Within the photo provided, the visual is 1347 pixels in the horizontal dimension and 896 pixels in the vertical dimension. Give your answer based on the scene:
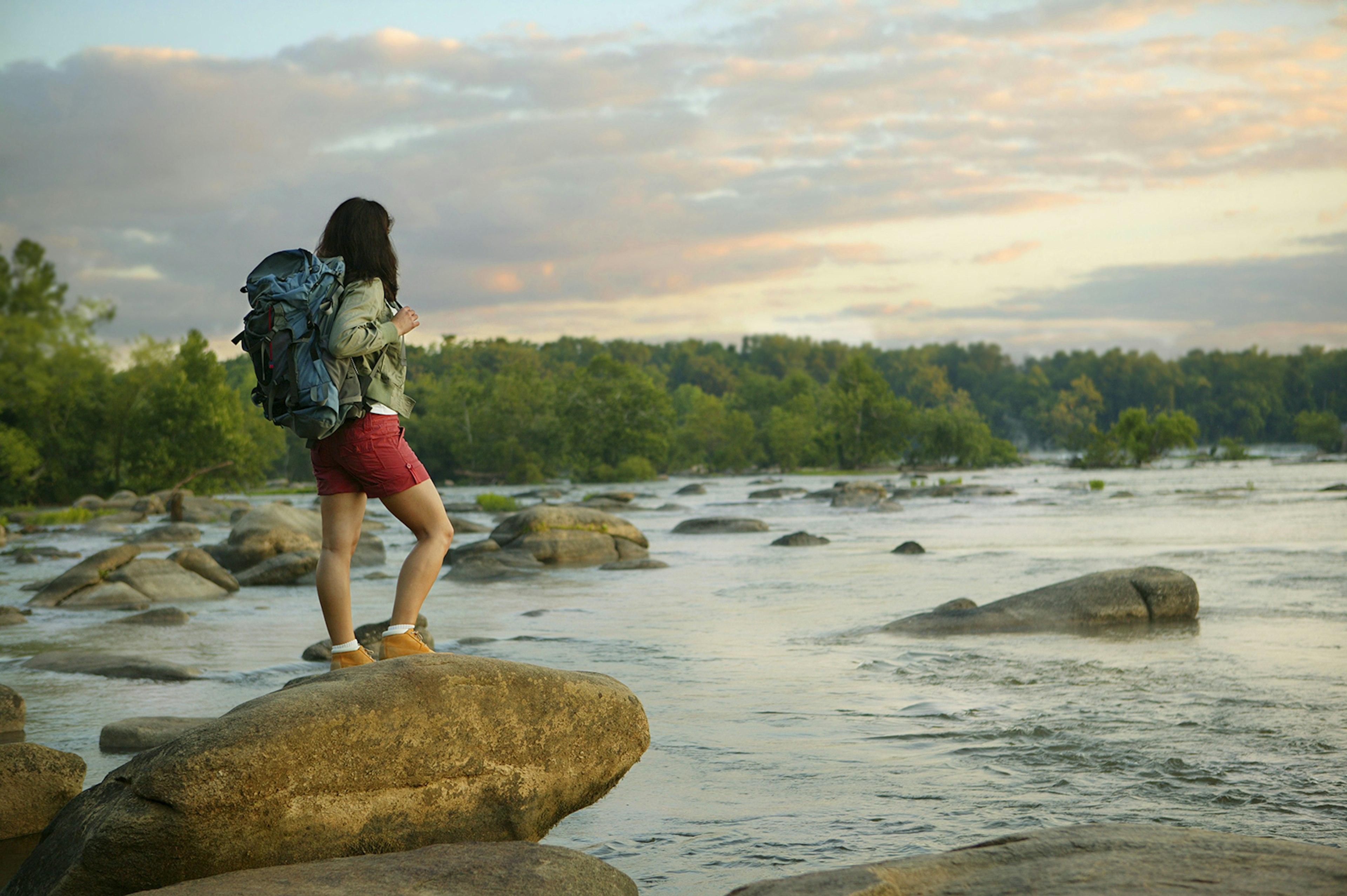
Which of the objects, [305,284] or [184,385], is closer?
[305,284]

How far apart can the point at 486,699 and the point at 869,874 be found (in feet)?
5.33

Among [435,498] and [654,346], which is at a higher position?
[654,346]

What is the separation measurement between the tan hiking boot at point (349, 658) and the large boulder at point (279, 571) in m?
10.9

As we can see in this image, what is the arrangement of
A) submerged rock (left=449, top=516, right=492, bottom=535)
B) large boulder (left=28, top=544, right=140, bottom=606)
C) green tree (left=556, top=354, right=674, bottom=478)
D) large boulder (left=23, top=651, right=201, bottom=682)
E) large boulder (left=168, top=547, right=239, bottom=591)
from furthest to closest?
green tree (left=556, top=354, right=674, bottom=478) < submerged rock (left=449, top=516, right=492, bottom=535) < large boulder (left=168, top=547, right=239, bottom=591) < large boulder (left=28, top=544, right=140, bottom=606) < large boulder (left=23, top=651, right=201, bottom=682)

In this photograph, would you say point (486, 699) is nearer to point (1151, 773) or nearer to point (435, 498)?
point (435, 498)

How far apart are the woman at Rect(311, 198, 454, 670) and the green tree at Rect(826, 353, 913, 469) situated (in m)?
→ 95.5

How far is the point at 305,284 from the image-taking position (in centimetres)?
454

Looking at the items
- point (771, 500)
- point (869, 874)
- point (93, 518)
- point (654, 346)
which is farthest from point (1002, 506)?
point (654, 346)

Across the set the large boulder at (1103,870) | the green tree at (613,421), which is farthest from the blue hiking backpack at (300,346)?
the green tree at (613,421)

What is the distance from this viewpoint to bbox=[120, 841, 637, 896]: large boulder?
9.93 ft

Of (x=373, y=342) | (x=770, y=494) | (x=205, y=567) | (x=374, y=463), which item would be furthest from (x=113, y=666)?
(x=770, y=494)

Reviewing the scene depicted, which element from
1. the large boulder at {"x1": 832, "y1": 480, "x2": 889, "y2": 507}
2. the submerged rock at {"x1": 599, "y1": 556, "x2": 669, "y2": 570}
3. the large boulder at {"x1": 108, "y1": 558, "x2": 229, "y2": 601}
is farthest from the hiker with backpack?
the large boulder at {"x1": 832, "y1": 480, "x2": 889, "y2": 507}

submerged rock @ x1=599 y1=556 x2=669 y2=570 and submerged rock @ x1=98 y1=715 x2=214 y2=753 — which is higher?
submerged rock @ x1=98 y1=715 x2=214 y2=753

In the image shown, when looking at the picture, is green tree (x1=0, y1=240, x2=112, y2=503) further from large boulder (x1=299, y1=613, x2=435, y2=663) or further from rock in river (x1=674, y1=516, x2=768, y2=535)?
large boulder (x1=299, y1=613, x2=435, y2=663)
